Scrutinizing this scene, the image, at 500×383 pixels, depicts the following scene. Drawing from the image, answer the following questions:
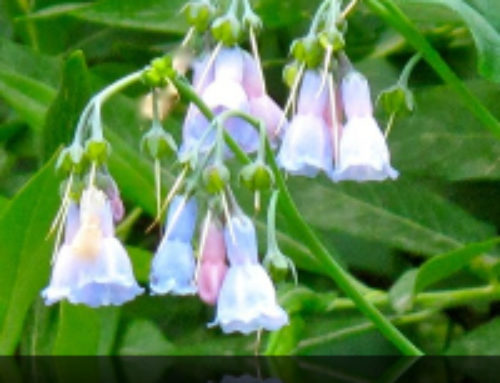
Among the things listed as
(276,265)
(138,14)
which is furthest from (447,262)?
(138,14)

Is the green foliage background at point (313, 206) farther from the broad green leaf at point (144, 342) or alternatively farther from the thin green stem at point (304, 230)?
the thin green stem at point (304, 230)

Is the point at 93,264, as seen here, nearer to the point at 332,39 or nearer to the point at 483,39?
the point at 332,39

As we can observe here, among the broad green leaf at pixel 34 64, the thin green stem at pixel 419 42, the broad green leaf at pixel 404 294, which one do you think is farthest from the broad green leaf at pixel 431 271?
the broad green leaf at pixel 34 64

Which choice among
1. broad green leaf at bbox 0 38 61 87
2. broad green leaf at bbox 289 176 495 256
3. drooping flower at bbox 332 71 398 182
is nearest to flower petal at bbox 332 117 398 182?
drooping flower at bbox 332 71 398 182

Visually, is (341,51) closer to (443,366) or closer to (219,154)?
(219,154)

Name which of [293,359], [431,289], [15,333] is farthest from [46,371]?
[431,289]

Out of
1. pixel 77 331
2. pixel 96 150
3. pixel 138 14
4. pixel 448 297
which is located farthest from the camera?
pixel 138 14

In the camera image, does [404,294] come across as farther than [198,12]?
Yes
